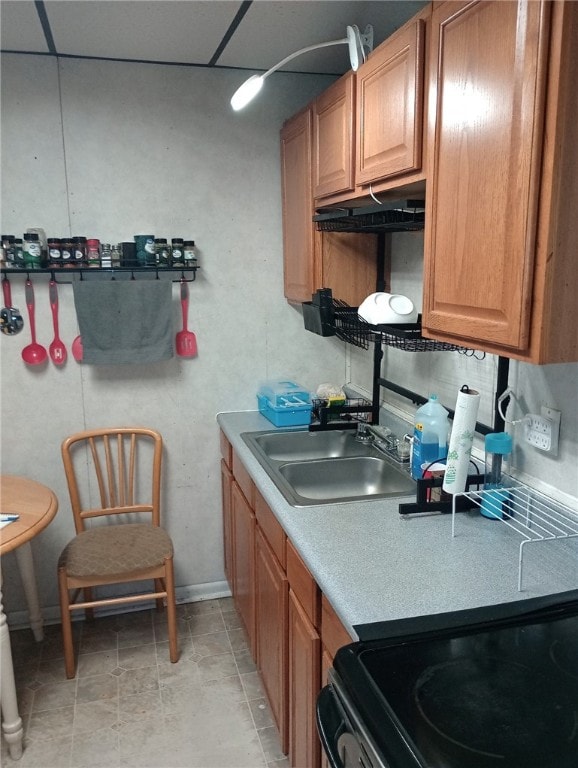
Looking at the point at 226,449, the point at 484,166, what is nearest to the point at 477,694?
the point at 484,166

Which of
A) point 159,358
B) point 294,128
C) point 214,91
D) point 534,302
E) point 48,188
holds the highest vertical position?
point 214,91

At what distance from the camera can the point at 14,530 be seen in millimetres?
1881

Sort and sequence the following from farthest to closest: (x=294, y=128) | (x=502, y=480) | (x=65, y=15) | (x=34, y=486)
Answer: (x=294, y=128)
(x=34, y=486)
(x=65, y=15)
(x=502, y=480)

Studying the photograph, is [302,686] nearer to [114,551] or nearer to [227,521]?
[114,551]

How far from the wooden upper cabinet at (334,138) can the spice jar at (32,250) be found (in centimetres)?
111

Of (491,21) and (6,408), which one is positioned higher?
(491,21)

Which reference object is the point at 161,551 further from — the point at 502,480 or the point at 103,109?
the point at 103,109

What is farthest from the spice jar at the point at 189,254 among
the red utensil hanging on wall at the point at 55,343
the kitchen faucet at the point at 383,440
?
the kitchen faucet at the point at 383,440

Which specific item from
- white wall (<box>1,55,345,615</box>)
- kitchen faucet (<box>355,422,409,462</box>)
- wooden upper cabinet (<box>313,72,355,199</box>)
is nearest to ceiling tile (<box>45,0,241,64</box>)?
white wall (<box>1,55,345,615</box>)

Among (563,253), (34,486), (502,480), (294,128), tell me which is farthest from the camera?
(294,128)

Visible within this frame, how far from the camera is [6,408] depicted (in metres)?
2.51

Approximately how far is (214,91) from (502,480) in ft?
6.47

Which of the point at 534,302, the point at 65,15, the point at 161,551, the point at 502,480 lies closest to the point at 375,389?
the point at 502,480

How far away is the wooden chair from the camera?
7.50 feet
